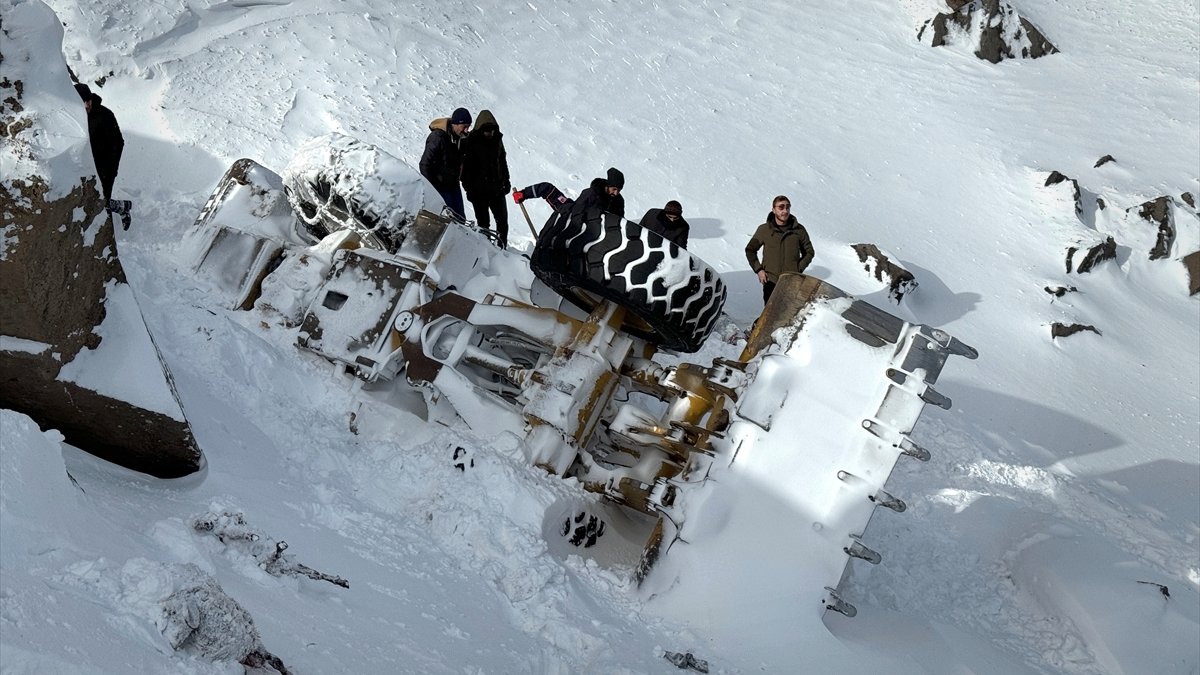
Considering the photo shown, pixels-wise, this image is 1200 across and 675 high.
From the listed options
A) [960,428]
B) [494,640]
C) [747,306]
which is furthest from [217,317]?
[960,428]

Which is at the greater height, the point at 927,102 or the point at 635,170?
the point at 927,102

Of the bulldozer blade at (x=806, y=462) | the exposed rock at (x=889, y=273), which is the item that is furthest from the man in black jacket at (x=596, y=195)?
the exposed rock at (x=889, y=273)

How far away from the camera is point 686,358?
7.21 meters

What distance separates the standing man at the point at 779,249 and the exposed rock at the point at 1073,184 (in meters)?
4.54

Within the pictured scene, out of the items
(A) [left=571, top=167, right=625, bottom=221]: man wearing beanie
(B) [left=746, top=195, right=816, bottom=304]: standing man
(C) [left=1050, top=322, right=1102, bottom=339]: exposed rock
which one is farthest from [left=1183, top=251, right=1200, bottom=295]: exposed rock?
(A) [left=571, top=167, right=625, bottom=221]: man wearing beanie

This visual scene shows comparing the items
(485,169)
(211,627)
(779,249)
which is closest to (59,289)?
(211,627)

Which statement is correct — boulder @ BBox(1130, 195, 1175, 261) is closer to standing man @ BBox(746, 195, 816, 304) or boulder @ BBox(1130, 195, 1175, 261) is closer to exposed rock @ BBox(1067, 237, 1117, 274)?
exposed rock @ BBox(1067, 237, 1117, 274)

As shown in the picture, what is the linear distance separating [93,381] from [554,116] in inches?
267

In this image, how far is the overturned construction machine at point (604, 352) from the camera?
16.0 ft

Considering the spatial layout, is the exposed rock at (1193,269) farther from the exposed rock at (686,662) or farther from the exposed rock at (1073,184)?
the exposed rock at (686,662)

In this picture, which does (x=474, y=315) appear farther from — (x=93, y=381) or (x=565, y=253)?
(x=93, y=381)

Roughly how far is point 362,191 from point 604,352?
1.94 m

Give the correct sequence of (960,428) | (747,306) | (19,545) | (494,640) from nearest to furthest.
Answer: (19,545) → (494,640) → (960,428) → (747,306)

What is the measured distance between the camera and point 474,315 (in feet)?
18.8
